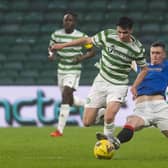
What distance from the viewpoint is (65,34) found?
1495 centimetres

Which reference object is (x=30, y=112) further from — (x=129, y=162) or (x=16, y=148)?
(x=129, y=162)

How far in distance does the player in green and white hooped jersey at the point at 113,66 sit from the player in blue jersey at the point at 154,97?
5.4 inches

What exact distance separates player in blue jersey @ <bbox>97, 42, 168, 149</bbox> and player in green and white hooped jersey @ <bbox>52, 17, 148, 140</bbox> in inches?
5.4

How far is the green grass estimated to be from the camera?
893 cm

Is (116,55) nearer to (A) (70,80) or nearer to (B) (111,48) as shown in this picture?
(B) (111,48)

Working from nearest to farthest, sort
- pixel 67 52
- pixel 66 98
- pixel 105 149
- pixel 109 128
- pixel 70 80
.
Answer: pixel 105 149, pixel 109 128, pixel 66 98, pixel 70 80, pixel 67 52

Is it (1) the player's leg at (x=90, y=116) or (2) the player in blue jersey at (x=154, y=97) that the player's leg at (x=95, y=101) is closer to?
(1) the player's leg at (x=90, y=116)

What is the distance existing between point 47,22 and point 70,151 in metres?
12.1

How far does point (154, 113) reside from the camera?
32.5 feet

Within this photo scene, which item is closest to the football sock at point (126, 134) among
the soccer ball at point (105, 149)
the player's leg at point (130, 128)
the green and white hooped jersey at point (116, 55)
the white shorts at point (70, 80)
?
the player's leg at point (130, 128)

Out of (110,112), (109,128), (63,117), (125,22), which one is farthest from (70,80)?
(125,22)

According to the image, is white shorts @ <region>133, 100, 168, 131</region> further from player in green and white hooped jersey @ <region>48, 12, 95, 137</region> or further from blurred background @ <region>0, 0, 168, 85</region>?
blurred background @ <region>0, 0, 168, 85</region>

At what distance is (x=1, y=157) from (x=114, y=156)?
51.4 inches

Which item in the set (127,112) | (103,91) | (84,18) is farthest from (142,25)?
(103,91)
